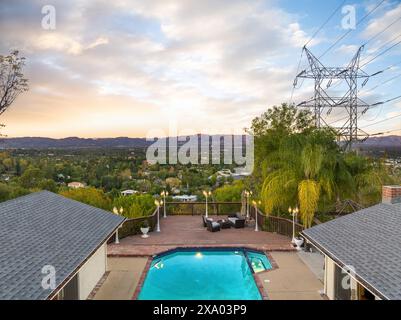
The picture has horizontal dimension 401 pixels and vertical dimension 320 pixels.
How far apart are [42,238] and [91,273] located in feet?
8.49

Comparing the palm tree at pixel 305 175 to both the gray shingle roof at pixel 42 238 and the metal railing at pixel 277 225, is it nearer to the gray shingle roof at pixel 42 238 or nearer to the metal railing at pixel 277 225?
the metal railing at pixel 277 225

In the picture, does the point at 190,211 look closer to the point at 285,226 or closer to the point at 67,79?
the point at 285,226

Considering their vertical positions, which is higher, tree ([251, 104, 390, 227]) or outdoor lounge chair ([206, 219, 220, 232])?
tree ([251, 104, 390, 227])

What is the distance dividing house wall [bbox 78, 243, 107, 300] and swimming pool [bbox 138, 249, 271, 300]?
1.65m

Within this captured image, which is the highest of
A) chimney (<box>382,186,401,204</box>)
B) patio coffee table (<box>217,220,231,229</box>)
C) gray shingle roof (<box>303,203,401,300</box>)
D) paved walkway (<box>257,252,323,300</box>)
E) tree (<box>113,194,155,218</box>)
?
chimney (<box>382,186,401,204</box>)

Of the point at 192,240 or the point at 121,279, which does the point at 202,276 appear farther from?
the point at 192,240

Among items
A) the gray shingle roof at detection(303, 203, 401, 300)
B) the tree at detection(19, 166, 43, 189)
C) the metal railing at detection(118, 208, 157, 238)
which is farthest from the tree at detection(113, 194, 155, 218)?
the tree at detection(19, 166, 43, 189)

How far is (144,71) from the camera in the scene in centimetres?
2112

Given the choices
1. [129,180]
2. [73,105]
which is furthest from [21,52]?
[129,180]

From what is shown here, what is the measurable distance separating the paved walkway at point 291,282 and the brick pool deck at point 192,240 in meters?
1.87

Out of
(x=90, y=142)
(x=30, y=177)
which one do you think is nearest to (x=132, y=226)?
(x=30, y=177)

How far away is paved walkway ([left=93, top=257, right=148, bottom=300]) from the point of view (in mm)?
10195

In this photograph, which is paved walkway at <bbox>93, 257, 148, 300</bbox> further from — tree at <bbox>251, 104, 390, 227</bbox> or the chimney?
the chimney

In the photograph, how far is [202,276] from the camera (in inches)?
499
